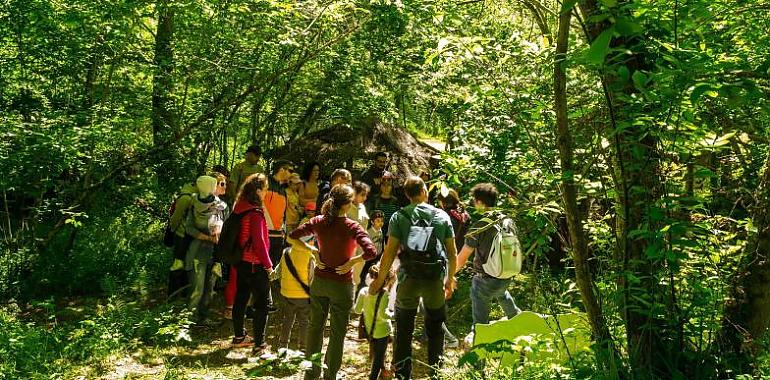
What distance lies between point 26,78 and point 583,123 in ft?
24.0

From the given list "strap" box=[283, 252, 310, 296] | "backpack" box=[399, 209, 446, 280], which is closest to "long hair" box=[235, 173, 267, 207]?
"strap" box=[283, 252, 310, 296]

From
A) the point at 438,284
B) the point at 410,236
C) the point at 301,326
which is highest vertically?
the point at 410,236

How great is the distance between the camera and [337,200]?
4.97 m

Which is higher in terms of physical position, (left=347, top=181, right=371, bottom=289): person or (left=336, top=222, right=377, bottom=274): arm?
(left=347, top=181, right=371, bottom=289): person

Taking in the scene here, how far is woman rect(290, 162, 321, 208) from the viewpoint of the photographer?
319 inches

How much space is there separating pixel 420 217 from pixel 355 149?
213 inches

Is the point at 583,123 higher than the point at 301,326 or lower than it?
higher

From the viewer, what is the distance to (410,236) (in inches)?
196

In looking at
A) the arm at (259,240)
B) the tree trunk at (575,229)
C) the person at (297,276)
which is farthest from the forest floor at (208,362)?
the tree trunk at (575,229)

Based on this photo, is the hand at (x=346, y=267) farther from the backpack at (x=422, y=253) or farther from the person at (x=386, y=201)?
the person at (x=386, y=201)

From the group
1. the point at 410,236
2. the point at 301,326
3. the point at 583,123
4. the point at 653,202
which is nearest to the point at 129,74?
the point at 301,326

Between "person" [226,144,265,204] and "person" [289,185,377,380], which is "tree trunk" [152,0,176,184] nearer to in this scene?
"person" [226,144,265,204]

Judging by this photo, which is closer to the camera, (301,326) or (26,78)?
(301,326)

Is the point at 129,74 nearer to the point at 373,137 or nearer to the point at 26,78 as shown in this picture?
the point at 26,78
